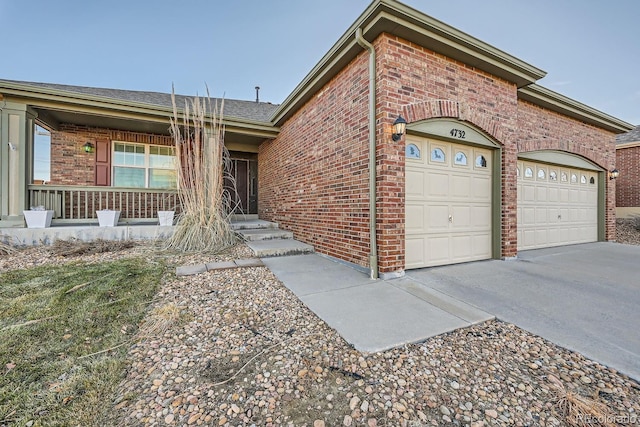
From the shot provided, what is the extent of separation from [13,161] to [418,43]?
294 inches

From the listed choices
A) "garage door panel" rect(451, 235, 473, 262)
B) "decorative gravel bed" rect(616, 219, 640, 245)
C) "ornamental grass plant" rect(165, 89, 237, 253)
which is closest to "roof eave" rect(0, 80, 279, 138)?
"ornamental grass plant" rect(165, 89, 237, 253)

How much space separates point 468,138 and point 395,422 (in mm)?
4167

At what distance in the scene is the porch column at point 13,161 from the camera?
15.5ft

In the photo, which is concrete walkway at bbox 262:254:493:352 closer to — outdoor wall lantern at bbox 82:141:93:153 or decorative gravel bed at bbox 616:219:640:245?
outdoor wall lantern at bbox 82:141:93:153

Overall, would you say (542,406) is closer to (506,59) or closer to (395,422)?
(395,422)

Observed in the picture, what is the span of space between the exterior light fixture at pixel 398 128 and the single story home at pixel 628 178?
11342mm

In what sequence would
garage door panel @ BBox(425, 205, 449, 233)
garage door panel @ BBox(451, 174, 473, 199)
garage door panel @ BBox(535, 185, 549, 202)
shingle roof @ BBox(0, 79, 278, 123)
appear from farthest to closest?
Result: shingle roof @ BBox(0, 79, 278, 123) < garage door panel @ BBox(535, 185, 549, 202) < garage door panel @ BBox(451, 174, 473, 199) < garage door panel @ BBox(425, 205, 449, 233)


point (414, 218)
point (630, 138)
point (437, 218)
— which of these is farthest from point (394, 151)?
point (630, 138)

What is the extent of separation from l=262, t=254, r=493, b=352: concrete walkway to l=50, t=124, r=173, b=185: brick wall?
6.46m

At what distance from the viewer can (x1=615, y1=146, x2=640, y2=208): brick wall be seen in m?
8.91

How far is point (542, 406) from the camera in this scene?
1.28 metres

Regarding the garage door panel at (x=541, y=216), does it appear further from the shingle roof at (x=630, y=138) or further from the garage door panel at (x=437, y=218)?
the shingle roof at (x=630, y=138)

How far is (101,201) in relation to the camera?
592 centimetres

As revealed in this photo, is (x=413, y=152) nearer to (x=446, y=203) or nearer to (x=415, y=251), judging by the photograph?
(x=446, y=203)
